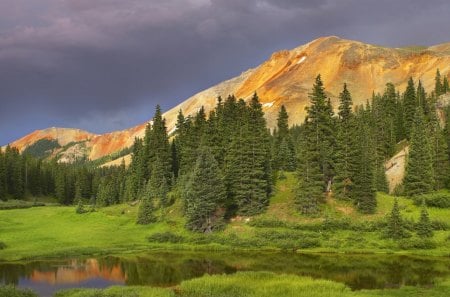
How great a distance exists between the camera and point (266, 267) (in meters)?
55.4

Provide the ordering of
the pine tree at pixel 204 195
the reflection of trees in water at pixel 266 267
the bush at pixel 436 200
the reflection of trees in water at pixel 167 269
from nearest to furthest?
the reflection of trees in water at pixel 266 267 → the reflection of trees in water at pixel 167 269 → the pine tree at pixel 204 195 → the bush at pixel 436 200

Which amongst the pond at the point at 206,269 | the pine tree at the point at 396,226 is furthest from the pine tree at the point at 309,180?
the pond at the point at 206,269

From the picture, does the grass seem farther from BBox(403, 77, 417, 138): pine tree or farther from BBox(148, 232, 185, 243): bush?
BBox(403, 77, 417, 138): pine tree

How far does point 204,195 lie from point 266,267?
2717cm

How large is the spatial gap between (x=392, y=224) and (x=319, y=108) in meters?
27.8

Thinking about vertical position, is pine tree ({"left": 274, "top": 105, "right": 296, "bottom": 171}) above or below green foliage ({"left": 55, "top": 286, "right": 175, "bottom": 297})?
above

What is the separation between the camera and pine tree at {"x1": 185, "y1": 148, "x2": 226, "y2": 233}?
79.8 m

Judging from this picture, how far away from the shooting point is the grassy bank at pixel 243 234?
223ft

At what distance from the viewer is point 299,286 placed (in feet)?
138

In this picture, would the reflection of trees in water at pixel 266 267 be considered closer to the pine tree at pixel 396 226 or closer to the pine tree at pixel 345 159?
the pine tree at pixel 396 226

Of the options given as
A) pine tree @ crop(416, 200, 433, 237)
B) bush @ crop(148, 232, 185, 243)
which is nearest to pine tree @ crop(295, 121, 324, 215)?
pine tree @ crop(416, 200, 433, 237)

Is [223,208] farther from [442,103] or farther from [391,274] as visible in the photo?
[442,103]

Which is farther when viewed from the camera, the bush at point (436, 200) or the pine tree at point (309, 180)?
the pine tree at point (309, 180)

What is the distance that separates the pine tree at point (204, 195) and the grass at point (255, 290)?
3456 centimetres
